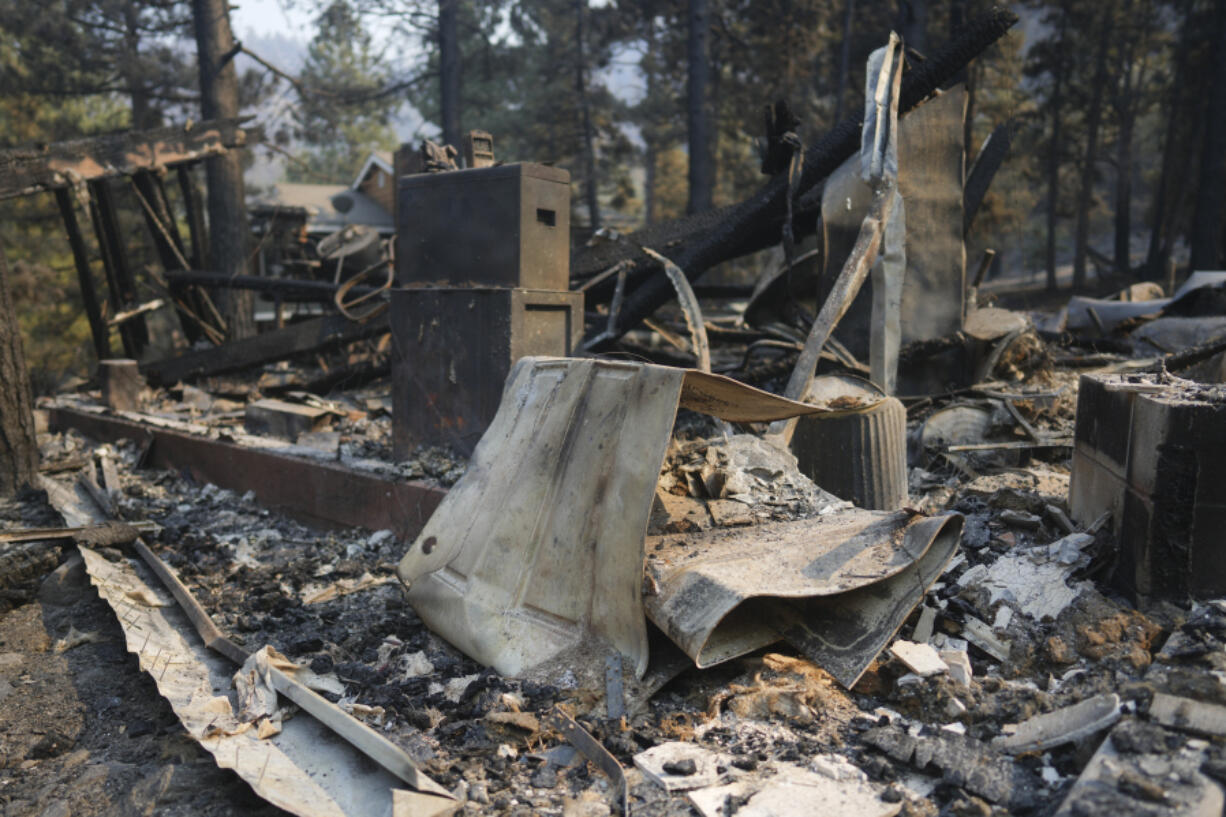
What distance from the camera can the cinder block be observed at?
511 centimetres

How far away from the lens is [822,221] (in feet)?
20.5

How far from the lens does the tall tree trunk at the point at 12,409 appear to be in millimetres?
6359

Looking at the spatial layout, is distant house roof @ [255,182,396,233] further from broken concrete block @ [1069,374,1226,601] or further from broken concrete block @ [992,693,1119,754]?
broken concrete block @ [992,693,1119,754]

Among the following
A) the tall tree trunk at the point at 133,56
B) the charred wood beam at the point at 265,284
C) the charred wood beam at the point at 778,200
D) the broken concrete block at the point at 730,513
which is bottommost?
the broken concrete block at the point at 730,513

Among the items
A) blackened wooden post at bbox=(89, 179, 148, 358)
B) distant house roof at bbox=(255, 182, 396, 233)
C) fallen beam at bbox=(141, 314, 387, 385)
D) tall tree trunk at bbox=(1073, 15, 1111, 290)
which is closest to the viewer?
fallen beam at bbox=(141, 314, 387, 385)

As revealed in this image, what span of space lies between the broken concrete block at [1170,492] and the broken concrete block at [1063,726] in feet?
2.50

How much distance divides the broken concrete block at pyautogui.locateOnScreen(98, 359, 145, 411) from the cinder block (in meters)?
5.02

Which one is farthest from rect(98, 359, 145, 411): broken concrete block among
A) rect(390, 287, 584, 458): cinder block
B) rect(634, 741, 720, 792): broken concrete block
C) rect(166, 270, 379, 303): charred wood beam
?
rect(634, 741, 720, 792): broken concrete block

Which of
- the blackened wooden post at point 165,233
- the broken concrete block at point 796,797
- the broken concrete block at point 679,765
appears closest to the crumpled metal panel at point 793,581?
the broken concrete block at point 679,765

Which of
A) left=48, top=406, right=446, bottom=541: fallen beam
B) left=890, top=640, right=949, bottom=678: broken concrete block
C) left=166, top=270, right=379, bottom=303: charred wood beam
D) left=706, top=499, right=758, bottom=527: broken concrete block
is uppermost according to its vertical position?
left=166, top=270, right=379, bottom=303: charred wood beam

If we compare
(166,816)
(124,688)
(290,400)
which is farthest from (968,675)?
(290,400)

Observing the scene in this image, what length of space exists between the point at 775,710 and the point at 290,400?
705 centimetres

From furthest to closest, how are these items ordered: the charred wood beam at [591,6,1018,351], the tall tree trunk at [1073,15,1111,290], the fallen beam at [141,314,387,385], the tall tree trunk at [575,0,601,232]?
the tall tree trunk at [575,0,601,232] → the tall tree trunk at [1073,15,1111,290] → the fallen beam at [141,314,387,385] → the charred wood beam at [591,6,1018,351]

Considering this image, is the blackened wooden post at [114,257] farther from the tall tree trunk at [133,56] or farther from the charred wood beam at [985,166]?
the charred wood beam at [985,166]
